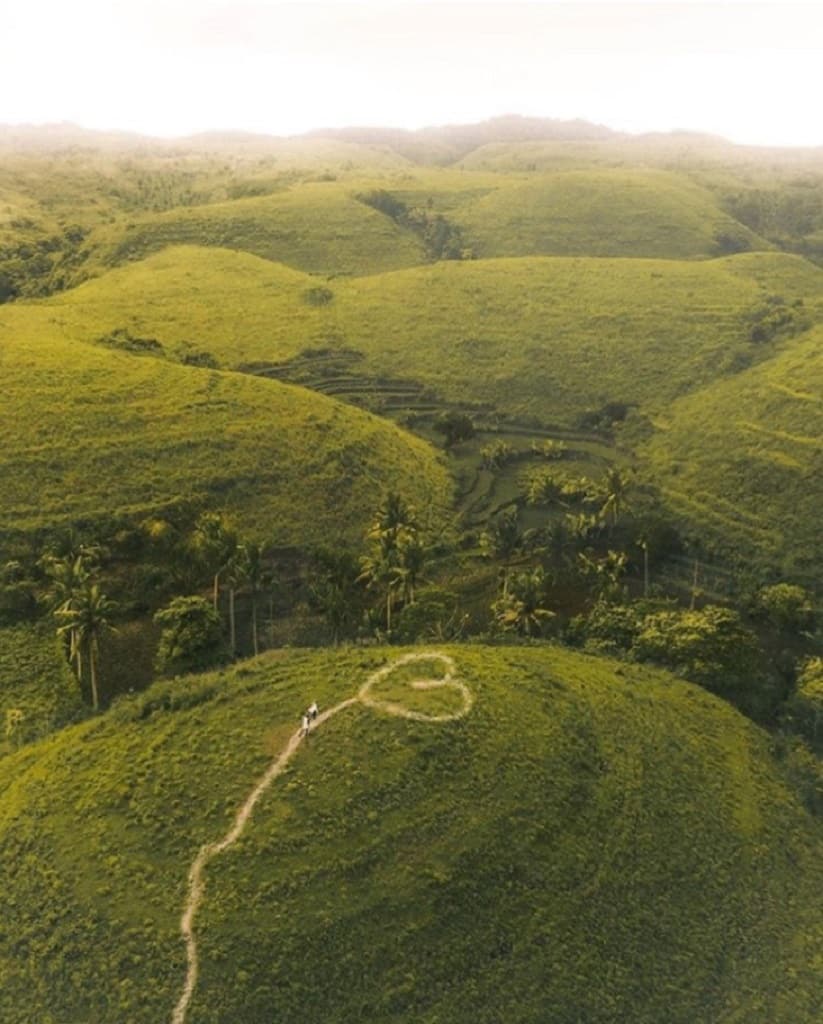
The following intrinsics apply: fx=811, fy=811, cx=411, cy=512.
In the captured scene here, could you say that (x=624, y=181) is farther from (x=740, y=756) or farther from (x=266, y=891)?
(x=266, y=891)

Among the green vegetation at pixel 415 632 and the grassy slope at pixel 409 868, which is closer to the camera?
the grassy slope at pixel 409 868

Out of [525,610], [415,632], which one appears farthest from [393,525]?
[525,610]

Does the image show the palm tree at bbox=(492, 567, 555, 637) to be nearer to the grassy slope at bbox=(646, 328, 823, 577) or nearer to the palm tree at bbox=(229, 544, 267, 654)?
the palm tree at bbox=(229, 544, 267, 654)

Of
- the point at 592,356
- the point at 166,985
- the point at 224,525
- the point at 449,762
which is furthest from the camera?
the point at 592,356

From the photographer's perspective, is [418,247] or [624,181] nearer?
[418,247]

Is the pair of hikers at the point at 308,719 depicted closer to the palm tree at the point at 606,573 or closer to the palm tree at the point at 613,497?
the palm tree at the point at 606,573

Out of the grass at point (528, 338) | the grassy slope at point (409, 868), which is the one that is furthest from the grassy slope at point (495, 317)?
the grassy slope at point (409, 868)

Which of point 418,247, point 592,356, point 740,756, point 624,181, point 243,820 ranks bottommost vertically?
point 740,756

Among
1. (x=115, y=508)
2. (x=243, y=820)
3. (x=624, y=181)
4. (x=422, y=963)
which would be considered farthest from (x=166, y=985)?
(x=624, y=181)
